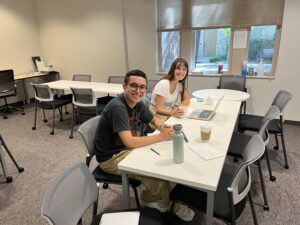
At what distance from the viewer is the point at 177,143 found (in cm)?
132

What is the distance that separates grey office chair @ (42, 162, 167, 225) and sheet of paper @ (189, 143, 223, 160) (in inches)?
17.6

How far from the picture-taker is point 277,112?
197 centimetres

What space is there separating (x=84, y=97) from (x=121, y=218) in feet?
8.19

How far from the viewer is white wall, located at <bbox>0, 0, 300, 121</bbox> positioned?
383 centimetres

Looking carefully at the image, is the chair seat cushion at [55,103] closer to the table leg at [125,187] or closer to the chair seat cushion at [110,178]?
the chair seat cushion at [110,178]

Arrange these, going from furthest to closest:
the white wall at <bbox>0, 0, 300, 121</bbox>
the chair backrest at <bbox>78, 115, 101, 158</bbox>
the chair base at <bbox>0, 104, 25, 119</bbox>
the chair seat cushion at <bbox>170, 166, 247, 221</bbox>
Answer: the chair base at <bbox>0, 104, 25, 119</bbox> → the white wall at <bbox>0, 0, 300, 121</bbox> → the chair backrest at <bbox>78, 115, 101, 158</bbox> → the chair seat cushion at <bbox>170, 166, 247, 221</bbox>

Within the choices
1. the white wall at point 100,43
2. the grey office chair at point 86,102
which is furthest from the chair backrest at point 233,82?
the grey office chair at point 86,102

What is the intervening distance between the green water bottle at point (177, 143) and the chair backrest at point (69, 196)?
510mm

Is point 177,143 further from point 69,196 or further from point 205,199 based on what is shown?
point 69,196

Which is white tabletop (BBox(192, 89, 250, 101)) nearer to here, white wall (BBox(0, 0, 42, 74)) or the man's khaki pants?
the man's khaki pants

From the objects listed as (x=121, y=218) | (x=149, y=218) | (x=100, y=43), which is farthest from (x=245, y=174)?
(x=100, y=43)

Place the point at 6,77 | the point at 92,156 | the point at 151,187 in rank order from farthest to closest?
the point at 6,77 → the point at 92,156 → the point at 151,187

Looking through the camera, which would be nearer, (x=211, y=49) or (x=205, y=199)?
(x=205, y=199)

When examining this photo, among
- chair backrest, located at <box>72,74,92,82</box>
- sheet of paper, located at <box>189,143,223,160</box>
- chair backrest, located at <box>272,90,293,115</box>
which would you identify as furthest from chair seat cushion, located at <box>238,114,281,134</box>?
chair backrest, located at <box>72,74,92,82</box>
